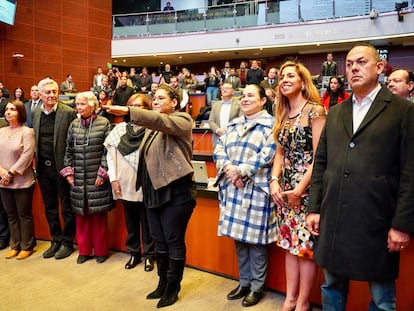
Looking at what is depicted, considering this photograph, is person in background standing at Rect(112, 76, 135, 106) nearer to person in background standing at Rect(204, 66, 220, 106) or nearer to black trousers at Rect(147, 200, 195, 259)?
person in background standing at Rect(204, 66, 220, 106)

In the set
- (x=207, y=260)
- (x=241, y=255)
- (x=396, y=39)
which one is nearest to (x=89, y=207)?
(x=207, y=260)

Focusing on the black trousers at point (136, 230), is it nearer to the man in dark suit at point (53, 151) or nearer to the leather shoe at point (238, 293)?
the man in dark suit at point (53, 151)

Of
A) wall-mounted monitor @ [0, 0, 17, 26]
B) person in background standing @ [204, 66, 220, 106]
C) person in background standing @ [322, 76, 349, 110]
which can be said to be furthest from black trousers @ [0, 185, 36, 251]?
wall-mounted monitor @ [0, 0, 17, 26]

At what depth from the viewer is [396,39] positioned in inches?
457

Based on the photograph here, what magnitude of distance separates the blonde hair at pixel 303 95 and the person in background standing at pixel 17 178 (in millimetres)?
2040

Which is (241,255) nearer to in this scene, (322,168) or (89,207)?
(322,168)

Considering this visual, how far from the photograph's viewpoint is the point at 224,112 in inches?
181

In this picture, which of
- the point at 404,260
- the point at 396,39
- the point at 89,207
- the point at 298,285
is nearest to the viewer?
the point at 404,260

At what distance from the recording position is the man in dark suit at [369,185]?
4.75ft

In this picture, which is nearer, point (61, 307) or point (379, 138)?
point (379, 138)

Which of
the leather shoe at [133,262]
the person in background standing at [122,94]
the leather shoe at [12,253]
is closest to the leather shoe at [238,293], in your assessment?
the leather shoe at [133,262]

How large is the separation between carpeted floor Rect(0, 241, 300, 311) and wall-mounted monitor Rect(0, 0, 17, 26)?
7.97 meters

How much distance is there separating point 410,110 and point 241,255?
1331 mm

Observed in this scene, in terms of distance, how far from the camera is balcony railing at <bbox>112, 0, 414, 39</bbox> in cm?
1126
